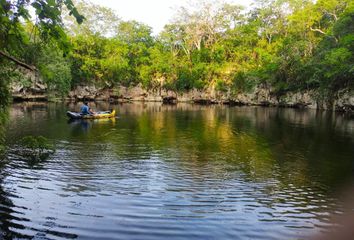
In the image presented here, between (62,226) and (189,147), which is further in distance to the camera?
(189,147)

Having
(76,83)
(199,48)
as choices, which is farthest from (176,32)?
(76,83)

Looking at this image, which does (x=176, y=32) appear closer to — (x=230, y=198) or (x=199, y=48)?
(x=199, y=48)

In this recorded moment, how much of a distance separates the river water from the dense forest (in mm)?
27416

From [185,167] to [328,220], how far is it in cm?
621

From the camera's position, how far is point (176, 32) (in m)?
67.9

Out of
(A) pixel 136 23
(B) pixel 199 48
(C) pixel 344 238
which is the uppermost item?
(A) pixel 136 23

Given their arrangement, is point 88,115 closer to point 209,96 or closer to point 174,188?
point 174,188

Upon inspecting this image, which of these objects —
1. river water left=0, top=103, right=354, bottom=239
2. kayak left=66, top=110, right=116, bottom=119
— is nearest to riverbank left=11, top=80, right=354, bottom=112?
kayak left=66, top=110, right=116, bottom=119

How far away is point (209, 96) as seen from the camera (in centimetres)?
6575

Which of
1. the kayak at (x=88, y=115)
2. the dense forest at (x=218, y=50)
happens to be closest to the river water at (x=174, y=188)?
the kayak at (x=88, y=115)

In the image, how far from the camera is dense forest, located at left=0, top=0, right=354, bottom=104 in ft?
151

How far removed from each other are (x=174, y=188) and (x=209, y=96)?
5583 cm

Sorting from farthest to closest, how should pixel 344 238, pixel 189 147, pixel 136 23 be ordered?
pixel 136 23, pixel 189 147, pixel 344 238

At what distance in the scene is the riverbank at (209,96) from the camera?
155 ft
